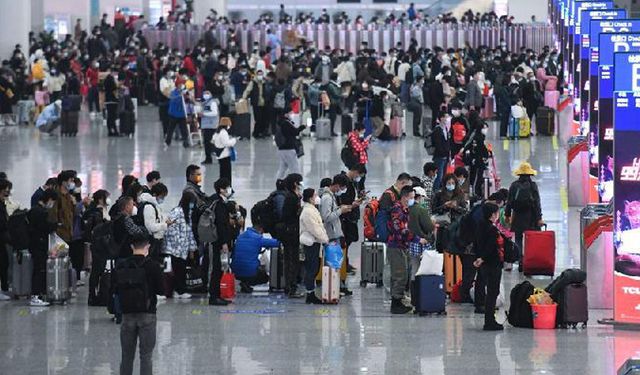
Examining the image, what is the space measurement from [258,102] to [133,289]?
895 inches

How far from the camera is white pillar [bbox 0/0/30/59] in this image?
47344mm

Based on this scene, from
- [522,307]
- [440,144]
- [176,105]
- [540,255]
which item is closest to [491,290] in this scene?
[522,307]

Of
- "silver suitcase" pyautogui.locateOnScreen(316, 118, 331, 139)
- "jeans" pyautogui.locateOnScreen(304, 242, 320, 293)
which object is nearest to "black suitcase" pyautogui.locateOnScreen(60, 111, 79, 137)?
"silver suitcase" pyautogui.locateOnScreen(316, 118, 331, 139)

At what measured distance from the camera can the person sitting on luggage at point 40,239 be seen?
A: 696 inches

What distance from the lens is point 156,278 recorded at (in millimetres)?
13320

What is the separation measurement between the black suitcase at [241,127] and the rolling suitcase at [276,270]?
687 inches

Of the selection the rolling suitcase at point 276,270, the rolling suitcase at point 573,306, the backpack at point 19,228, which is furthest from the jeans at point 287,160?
the rolling suitcase at point 573,306


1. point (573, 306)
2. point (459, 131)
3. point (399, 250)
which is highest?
point (459, 131)

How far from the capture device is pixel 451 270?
59.8 ft

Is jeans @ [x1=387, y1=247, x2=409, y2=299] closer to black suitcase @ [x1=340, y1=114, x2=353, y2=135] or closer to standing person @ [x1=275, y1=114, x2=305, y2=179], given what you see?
standing person @ [x1=275, y1=114, x2=305, y2=179]

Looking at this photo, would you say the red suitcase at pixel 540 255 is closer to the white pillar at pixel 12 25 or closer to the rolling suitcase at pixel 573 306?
the rolling suitcase at pixel 573 306

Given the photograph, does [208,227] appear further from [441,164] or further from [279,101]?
[279,101]

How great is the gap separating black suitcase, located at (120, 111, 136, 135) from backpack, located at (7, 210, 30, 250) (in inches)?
742

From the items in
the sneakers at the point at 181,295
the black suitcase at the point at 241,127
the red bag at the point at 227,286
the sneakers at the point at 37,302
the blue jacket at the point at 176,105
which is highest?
the blue jacket at the point at 176,105
